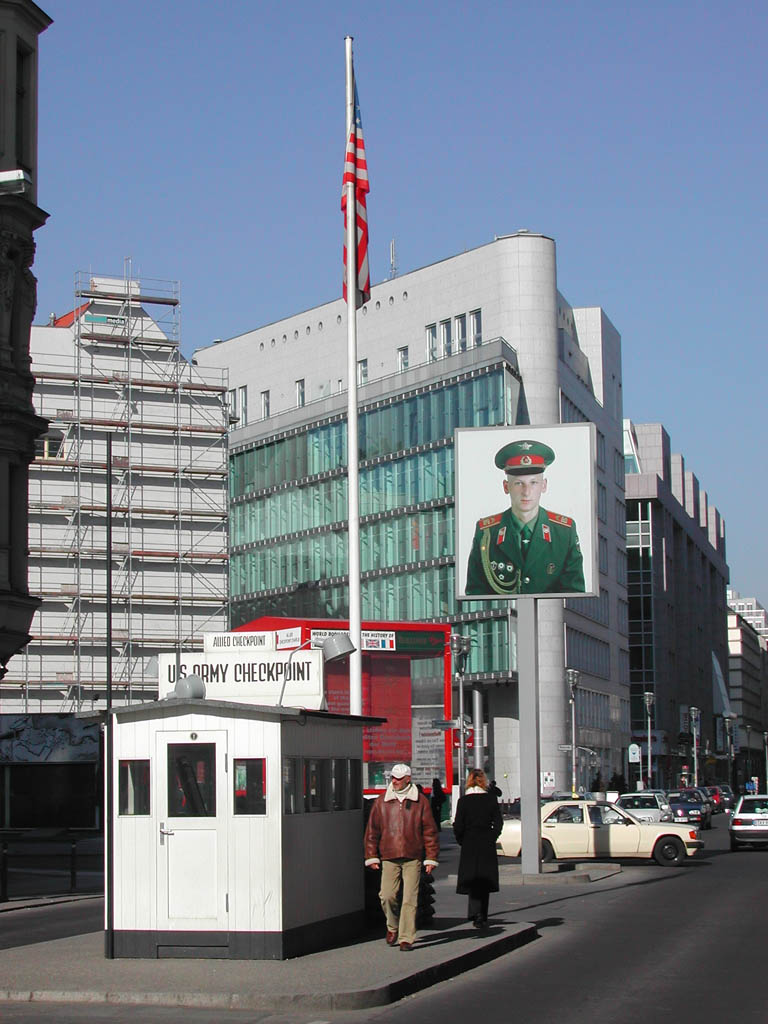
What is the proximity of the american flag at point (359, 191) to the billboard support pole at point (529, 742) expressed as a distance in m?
8.07

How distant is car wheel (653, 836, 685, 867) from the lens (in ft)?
106

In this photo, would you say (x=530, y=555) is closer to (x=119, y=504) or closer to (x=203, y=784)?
(x=203, y=784)

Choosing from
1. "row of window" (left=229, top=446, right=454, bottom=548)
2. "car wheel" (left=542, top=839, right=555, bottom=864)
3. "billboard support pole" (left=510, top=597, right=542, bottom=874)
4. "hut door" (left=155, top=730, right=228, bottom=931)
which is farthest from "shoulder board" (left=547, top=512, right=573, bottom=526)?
"row of window" (left=229, top=446, right=454, bottom=548)

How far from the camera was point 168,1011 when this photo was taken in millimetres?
11836

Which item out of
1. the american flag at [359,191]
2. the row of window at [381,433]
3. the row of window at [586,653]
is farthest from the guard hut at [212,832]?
the row of window at [586,653]

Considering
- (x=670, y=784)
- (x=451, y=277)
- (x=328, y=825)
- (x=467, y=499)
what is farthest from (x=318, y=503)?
(x=328, y=825)

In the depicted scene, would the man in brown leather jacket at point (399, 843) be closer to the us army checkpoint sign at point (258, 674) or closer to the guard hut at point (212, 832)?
the guard hut at point (212, 832)

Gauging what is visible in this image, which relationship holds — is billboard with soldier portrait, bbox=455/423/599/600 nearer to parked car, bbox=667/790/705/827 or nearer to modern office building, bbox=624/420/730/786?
parked car, bbox=667/790/705/827

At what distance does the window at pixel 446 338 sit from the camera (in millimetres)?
83125

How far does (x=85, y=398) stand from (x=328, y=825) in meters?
56.5

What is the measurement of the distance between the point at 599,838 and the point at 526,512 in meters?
7.83

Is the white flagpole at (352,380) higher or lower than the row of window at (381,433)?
lower

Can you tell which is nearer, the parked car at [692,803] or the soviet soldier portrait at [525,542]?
the soviet soldier portrait at [525,542]

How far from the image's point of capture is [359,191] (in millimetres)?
22781
